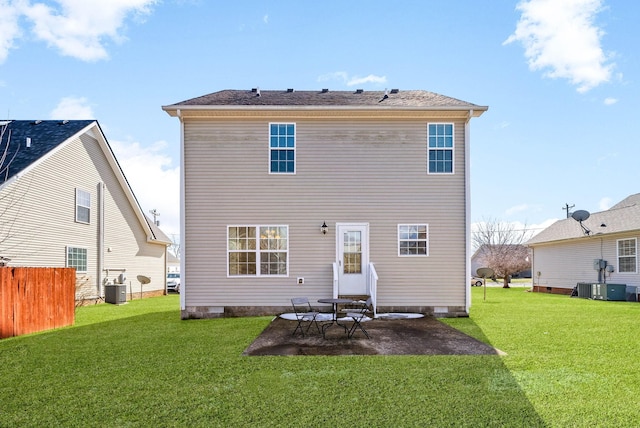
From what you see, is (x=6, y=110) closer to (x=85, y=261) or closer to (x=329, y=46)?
(x=85, y=261)

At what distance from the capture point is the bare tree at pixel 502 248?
32.9 metres

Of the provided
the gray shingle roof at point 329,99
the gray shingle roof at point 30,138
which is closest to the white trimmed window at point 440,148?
the gray shingle roof at point 329,99

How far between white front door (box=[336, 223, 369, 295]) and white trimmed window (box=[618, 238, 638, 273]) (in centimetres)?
1300

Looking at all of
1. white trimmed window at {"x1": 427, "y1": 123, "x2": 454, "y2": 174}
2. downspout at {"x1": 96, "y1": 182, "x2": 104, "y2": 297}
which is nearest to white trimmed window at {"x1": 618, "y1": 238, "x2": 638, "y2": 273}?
white trimmed window at {"x1": 427, "y1": 123, "x2": 454, "y2": 174}

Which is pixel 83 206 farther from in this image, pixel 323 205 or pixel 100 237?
pixel 323 205

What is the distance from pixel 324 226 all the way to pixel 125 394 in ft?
24.2

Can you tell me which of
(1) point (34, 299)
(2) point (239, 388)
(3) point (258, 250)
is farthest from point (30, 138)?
(2) point (239, 388)

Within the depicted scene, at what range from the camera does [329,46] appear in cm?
1184

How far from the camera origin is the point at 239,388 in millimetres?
5109

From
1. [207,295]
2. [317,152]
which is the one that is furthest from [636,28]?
[207,295]

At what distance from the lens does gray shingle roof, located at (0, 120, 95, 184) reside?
13.2 m

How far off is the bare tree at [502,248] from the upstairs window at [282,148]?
24323 millimetres

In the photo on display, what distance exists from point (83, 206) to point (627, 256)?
873 inches

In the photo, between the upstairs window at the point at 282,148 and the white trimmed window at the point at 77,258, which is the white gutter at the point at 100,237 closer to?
the white trimmed window at the point at 77,258
